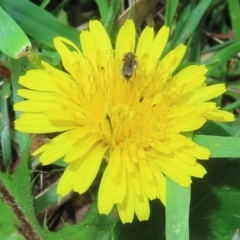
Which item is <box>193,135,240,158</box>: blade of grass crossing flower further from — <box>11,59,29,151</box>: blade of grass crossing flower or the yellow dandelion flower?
<box>11,59,29,151</box>: blade of grass crossing flower

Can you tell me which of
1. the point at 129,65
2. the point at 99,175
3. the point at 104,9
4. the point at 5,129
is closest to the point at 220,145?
the point at 129,65

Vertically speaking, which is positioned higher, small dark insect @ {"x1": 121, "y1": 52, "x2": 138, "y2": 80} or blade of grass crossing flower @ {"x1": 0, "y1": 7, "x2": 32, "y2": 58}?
blade of grass crossing flower @ {"x1": 0, "y1": 7, "x2": 32, "y2": 58}

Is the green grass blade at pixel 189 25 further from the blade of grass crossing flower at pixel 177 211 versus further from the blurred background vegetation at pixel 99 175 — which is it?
the blade of grass crossing flower at pixel 177 211

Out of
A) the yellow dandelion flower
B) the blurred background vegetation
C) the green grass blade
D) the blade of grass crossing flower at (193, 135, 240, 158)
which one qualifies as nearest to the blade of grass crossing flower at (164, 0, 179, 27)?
the blurred background vegetation

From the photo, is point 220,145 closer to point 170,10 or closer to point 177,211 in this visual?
point 177,211

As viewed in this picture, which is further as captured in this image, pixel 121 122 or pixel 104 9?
pixel 104 9

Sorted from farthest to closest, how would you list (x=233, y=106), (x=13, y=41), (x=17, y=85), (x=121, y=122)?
1. (x=233, y=106)
2. (x=17, y=85)
3. (x=13, y=41)
4. (x=121, y=122)

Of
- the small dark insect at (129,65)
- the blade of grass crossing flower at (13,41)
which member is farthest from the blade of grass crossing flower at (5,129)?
the small dark insect at (129,65)

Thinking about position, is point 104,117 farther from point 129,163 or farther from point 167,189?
point 167,189
